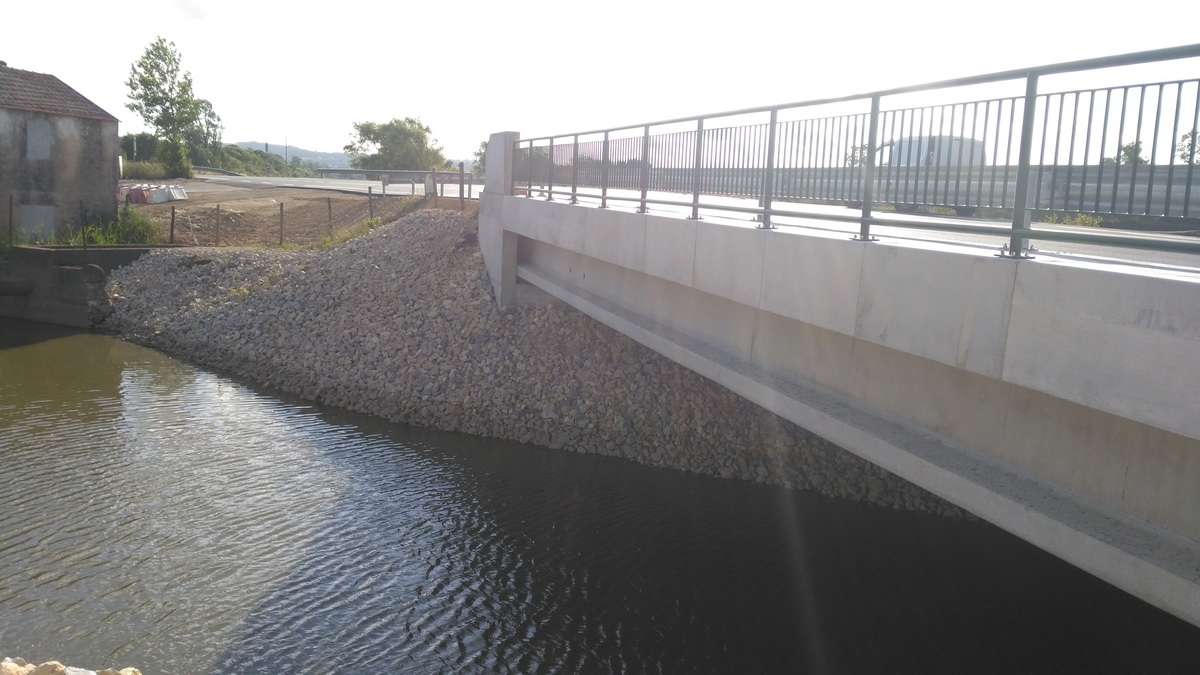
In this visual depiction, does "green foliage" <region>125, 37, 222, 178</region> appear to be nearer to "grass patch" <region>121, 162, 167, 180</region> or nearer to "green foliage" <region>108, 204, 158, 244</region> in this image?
"grass patch" <region>121, 162, 167, 180</region>

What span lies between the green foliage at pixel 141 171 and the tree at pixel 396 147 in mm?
20311

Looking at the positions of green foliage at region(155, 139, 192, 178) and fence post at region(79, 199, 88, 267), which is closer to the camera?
fence post at region(79, 199, 88, 267)

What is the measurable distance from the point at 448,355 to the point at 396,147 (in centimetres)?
5844

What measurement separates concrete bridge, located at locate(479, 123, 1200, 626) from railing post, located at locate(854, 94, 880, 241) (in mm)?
194

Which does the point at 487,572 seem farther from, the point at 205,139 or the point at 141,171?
the point at 205,139

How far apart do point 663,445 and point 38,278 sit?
20.2 metres

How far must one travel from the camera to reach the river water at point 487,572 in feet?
26.0

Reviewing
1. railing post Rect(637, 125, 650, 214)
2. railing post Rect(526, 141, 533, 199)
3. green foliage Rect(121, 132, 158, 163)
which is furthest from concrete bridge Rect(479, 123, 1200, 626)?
green foliage Rect(121, 132, 158, 163)

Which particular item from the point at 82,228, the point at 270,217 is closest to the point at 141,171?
the point at 270,217

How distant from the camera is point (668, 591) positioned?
9.22 meters

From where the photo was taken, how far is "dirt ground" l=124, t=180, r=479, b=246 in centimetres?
2955

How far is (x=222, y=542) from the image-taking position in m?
9.84

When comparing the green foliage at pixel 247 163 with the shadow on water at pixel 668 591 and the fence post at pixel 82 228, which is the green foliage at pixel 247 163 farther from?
the shadow on water at pixel 668 591

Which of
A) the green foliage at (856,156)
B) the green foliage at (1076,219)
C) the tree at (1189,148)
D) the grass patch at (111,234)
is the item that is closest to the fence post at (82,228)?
the grass patch at (111,234)
